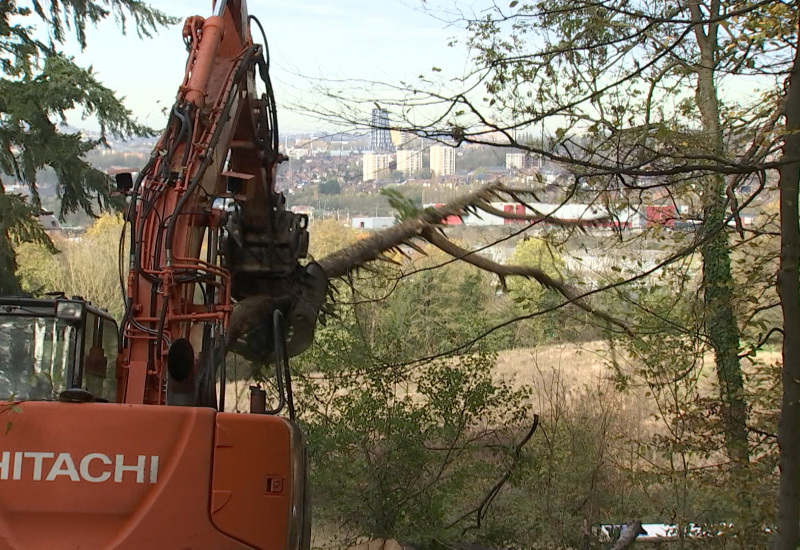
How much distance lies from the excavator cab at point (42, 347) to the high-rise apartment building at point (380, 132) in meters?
2.36

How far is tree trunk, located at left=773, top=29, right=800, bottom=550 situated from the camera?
18.9 feet

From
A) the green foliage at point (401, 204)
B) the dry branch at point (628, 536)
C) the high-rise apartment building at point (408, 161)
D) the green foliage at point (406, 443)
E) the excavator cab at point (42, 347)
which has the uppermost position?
the high-rise apartment building at point (408, 161)

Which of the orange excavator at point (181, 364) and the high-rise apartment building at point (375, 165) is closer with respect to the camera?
the orange excavator at point (181, 364)

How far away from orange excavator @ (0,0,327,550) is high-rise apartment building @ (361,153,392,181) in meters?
0.73

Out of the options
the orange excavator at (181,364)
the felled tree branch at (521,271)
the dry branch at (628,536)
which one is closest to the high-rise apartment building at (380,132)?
the orange excavator at (181,364)

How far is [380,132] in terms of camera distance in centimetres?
680

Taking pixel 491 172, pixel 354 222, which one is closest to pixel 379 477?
pixel 354 222

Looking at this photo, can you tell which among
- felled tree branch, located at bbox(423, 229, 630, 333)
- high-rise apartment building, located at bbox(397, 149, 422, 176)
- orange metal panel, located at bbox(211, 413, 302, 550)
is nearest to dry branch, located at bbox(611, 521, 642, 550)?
felled tree branch, located at bbox(423, 229, 630, 333)

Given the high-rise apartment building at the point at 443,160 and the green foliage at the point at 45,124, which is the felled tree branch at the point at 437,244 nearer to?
the high-rise apartment building at the point at 443,160

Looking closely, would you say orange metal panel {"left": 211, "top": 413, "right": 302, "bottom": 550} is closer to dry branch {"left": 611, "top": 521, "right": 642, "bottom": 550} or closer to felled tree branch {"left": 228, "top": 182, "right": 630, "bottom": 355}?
felled tree branch {"left": 228, "top": 182, "right": 630, "bottom": 355}

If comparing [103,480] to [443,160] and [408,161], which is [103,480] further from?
[443,160]

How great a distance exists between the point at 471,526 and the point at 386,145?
18.1ft

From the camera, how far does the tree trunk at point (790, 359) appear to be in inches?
227

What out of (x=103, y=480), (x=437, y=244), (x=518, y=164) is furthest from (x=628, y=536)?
(x=103, y=480)
